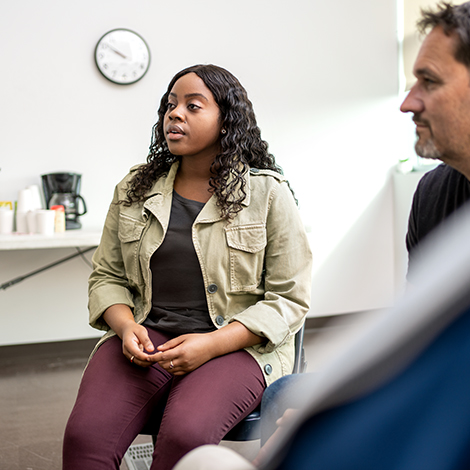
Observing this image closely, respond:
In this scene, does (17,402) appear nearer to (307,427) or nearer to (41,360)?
(41,360)

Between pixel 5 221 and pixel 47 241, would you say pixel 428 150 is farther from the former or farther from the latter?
pixel 5 221

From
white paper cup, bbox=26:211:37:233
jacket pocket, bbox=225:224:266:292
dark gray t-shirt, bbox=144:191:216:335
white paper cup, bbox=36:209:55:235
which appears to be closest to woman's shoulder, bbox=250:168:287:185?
jacket pocket, bbox=225:224:266:292

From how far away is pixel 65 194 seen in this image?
3100 mm

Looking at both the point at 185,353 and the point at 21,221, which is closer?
the point at 185,353

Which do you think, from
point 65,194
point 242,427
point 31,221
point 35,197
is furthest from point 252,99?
point 242,427

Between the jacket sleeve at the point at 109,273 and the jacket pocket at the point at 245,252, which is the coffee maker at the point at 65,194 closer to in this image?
the jacket sleeve at the point at 109,273

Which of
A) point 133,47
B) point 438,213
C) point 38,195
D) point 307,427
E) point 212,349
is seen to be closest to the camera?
point 307,427

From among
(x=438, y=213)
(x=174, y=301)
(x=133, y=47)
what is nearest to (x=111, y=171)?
(x=133, y=47)

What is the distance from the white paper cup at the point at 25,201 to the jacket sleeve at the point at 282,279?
A: 6.59 feet

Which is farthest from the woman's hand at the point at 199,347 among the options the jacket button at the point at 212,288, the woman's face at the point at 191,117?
the woman's face at the point at 191,117

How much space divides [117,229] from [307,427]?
135 centimetres

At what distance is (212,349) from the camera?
1289mm

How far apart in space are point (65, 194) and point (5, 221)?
0.37m

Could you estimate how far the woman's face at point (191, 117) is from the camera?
1.50 metres
